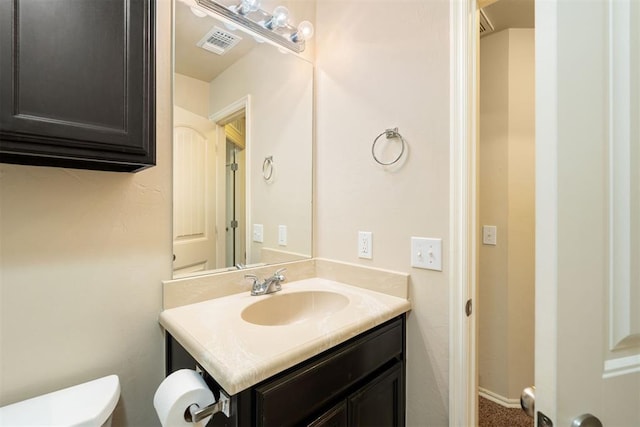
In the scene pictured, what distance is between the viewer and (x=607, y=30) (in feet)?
1.61

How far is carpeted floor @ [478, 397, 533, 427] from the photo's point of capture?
5.58 feet

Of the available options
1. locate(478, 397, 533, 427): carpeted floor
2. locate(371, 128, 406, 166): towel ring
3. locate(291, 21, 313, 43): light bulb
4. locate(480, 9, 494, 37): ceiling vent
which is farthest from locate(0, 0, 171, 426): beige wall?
locate(478, 397, 533, 427): carpeted floor

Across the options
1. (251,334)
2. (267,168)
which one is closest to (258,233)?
(267,168)

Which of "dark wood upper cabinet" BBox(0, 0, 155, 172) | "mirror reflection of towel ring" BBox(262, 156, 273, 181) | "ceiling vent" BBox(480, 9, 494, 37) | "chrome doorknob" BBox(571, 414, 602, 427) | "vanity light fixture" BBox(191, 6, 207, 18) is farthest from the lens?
"ceiling vent" BBox(480, 9, 494, 37)

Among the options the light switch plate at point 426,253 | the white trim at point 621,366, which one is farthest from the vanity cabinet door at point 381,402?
the white trim at point 621,366

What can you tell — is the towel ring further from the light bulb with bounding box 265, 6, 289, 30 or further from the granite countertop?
the light bulb with bounding box 265, 6, 289, 30

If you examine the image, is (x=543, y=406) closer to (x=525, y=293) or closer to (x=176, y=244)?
(x=176, y=244)

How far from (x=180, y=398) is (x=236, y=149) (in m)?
1.04

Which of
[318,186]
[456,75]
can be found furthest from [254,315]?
[456,75]

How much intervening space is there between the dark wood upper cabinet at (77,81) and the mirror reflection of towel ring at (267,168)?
698 millimetres

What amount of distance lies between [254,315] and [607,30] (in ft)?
4.17

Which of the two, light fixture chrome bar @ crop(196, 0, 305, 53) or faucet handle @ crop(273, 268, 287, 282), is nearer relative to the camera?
light fixture chrome bar @ crop(196, 0, 305, 53)

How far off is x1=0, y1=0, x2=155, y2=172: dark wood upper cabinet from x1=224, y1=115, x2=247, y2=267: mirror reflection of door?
524mm

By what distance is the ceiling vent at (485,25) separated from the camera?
1.69 metres
